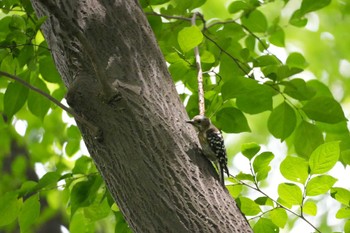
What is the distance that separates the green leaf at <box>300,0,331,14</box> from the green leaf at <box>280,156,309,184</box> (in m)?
1.25

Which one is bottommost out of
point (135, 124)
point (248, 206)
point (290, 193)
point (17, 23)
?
point (248, 206)

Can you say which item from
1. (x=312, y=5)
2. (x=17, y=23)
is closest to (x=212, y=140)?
(x=17, y=23)

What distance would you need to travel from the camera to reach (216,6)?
644 cm

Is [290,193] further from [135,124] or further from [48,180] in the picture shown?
[48,180]

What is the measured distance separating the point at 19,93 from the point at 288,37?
6.05m

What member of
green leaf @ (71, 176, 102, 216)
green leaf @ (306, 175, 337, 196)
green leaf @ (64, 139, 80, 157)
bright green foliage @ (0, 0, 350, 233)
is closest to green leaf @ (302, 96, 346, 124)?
bright green foliage @ (0, 0, 350, 233)

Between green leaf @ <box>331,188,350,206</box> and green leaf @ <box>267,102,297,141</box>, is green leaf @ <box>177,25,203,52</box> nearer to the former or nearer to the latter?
green leaf @ <box>267,102,297,141</box>

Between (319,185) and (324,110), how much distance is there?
1.59ft

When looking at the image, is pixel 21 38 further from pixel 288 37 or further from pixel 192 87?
pixel 288 37

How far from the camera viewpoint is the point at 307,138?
2816 mm

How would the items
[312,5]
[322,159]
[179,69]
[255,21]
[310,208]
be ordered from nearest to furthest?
[322,159] < [310,208] < [179,69] < [312,5] < [255,21]

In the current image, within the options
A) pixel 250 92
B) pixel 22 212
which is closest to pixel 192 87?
pixel 250 92

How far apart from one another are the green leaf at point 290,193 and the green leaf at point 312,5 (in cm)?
132

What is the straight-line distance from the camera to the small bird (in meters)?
2.31
